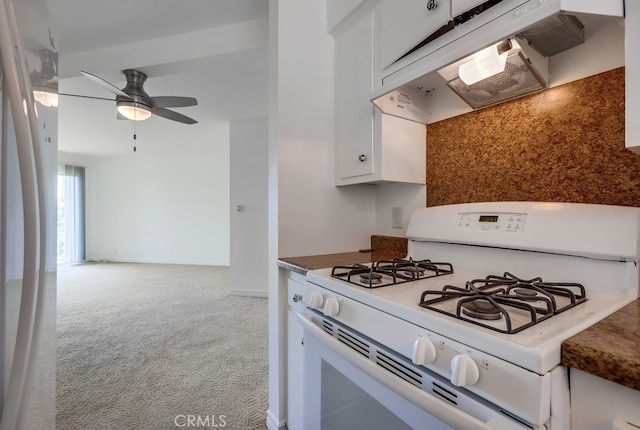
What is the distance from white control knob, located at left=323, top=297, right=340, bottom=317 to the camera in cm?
92

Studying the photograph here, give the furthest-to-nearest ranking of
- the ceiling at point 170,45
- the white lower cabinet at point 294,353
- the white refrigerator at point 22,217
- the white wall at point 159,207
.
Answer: the white wall at point 159,207 < the ceiling at point 170,45 < the white lower cabinet at point 294,353 < the white refrigerator at point 22,217

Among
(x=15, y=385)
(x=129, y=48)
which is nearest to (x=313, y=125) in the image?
(x=15, y=385)

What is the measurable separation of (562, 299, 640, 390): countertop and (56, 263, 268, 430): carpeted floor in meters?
1.62

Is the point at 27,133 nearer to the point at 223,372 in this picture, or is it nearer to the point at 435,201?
the point at 435,201

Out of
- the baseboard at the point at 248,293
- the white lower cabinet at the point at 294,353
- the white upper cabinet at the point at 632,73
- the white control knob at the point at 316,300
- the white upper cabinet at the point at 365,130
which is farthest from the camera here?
the baseboard at the point at 248,293

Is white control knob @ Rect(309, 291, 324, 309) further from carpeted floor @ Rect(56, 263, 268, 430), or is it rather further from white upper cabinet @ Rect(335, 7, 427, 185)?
carpeted floor @ Rect(56, 263, 268, 430)

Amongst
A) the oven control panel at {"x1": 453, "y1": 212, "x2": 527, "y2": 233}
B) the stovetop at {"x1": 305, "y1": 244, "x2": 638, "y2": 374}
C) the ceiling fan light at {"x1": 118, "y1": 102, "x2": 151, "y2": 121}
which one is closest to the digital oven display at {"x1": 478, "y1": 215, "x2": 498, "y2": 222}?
the oven control panel at {"x1": 453, "y1": 212, "x2": 527, "y2": 233}

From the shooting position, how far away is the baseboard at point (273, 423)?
149 cm

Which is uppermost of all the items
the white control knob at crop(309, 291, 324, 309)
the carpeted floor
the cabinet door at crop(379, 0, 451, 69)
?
the cabinet door at crop(379, 0, 451, 69)

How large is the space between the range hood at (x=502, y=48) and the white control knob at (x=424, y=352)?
2.91ft

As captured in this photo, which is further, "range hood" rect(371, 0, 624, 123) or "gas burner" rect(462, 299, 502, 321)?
"range hood" rect(371, 0, 624, 123)

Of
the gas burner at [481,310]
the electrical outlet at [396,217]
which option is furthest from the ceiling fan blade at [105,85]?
the gas burner at [481,310]

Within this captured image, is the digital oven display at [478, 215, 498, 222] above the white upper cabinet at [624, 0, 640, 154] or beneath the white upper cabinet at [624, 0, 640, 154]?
beneath

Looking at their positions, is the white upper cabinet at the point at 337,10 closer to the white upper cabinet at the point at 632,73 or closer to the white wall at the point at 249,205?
the white upper cabinet at the point at 632,73
